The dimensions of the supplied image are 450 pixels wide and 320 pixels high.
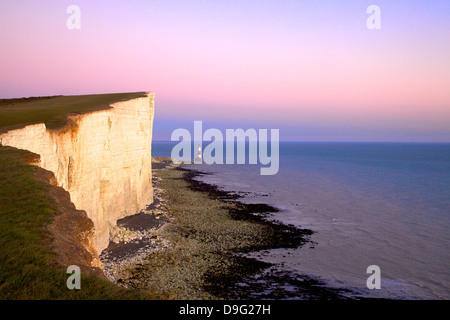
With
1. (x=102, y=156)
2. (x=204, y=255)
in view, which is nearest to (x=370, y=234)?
(x=204, y=255)

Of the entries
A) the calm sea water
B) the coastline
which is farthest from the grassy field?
the calm sea water

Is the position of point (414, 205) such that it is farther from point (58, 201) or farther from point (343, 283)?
point (58, 201)

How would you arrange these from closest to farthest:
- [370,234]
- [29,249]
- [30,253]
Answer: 1. [30,253]
2. [29,249]
3. [370,234]

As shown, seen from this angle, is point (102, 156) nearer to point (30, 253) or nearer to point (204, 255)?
point (204, 255)

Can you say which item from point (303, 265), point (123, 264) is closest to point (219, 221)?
point (303, 265)

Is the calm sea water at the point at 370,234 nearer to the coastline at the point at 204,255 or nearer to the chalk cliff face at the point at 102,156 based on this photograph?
the coastline at the point at 204,255

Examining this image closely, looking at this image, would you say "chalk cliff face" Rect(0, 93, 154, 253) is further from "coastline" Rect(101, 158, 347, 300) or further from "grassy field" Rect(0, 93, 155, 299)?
"grassy field" Rect(0, 93, 155, 299)

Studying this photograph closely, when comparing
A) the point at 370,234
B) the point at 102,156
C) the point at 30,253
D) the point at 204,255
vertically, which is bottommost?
the point at 370,234
